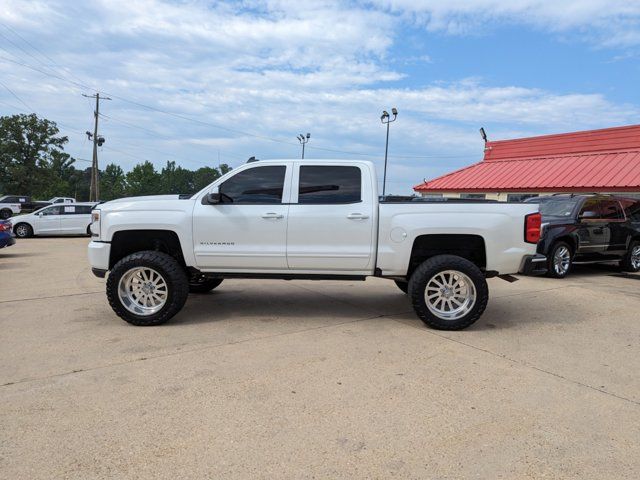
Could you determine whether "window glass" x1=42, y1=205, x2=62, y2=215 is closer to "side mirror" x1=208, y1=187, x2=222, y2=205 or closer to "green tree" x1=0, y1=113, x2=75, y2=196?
"side mirror" x1=208, y1=187, x2=222, y2=205

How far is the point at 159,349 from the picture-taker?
493 cm

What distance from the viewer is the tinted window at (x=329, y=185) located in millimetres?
5930

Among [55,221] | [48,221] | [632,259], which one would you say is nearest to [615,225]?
[632,259]

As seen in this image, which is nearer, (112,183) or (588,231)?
(588,231)

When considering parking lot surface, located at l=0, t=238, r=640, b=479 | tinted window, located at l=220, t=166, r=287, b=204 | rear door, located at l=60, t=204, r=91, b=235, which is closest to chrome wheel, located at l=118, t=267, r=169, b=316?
parking lot surface, located at l=0, t=238, r=640, b=479

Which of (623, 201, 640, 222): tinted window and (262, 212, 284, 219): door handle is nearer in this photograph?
(262, 212, 284, 219): door handle

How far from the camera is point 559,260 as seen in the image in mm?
10117

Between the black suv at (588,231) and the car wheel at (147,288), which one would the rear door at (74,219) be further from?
the black suv at (588,231)

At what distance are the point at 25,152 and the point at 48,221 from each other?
38.0m

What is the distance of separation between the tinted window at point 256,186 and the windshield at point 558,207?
7.17 meters

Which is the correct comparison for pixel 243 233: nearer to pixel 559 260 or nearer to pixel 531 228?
pixel 531 228

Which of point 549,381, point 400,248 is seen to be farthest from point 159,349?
point 549,381

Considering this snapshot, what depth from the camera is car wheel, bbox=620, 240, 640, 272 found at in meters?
11.4

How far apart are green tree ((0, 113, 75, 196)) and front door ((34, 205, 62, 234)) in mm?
36167
